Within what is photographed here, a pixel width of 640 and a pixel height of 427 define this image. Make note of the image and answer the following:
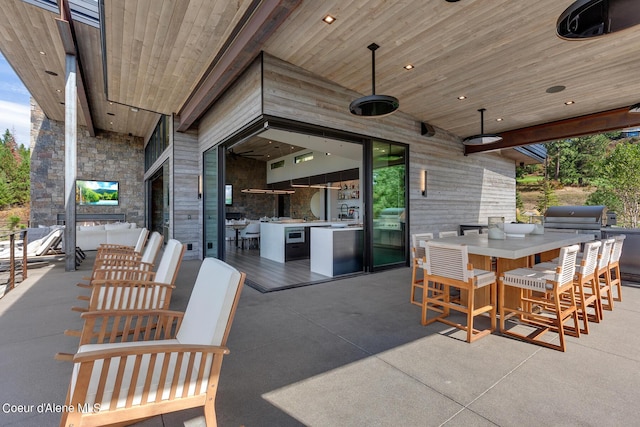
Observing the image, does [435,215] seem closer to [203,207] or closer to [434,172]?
[434,172]

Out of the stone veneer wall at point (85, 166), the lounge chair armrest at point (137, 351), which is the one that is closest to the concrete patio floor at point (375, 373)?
the lounge chair armrest at point (137, 351)

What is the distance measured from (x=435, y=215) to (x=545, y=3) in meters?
4.50

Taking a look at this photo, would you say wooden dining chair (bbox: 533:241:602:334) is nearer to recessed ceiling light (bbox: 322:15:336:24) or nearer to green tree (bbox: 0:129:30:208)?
recessed ceiling light (bbox: 322:15:336:24)

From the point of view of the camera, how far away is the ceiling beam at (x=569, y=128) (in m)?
5.79

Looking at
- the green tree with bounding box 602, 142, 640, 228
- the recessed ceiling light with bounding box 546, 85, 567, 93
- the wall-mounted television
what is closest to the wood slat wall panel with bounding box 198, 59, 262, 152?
the recessed ceiling light with bounding box 546, 85, 567, 93

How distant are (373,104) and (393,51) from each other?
0.80 meters

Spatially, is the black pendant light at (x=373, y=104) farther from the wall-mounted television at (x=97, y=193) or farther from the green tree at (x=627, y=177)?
the green tree at (x=627, y=177)

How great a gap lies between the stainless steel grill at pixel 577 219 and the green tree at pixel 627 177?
8.44 metres

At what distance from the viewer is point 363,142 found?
5.64 meters

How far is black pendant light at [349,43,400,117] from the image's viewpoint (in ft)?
12.0

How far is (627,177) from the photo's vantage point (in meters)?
11.5

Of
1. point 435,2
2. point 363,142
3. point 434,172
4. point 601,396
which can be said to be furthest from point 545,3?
point 434,172

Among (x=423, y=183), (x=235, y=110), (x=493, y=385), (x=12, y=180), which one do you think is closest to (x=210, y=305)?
(x=493, y=385)

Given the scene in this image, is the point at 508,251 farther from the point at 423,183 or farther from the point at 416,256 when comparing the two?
the point at 423,183
